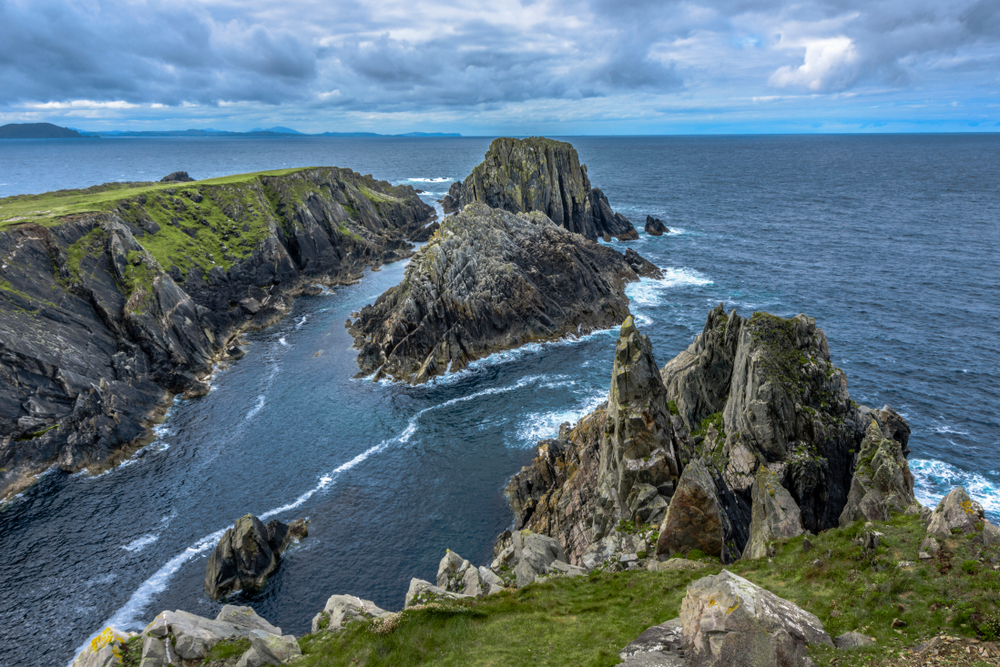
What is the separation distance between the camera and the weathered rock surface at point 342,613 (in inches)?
982

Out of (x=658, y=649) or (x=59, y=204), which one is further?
(x=59, y=204)

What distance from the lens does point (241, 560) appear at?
127 ft

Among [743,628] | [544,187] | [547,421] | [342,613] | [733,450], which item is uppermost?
[544,187]

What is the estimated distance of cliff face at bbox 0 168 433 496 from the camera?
176ft

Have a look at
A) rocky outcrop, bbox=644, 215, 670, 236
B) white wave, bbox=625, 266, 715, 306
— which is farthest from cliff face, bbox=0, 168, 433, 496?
rocky outcrop, bbox=644, 215, 670, 236

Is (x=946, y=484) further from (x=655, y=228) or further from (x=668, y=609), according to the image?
(x=655, y=228)

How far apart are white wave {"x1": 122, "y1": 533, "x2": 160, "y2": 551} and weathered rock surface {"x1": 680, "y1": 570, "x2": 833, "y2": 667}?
147ft

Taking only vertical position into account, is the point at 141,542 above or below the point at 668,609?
below

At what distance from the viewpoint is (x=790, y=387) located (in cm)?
2930

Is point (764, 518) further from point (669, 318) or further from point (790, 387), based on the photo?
point (669, 318)

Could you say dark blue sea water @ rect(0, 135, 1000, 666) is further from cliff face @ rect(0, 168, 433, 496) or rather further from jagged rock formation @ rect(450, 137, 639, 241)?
jagged rock formation @ rect(450, 137, 639, 241)

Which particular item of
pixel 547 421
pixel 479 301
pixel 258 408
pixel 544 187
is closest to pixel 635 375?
pixel 547 421

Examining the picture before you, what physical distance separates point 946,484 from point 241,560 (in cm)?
5490

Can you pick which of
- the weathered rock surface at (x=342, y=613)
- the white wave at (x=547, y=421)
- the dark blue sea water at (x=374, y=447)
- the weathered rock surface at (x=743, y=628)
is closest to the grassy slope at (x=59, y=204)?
the dark blue sea water at (x=374, y=447)
